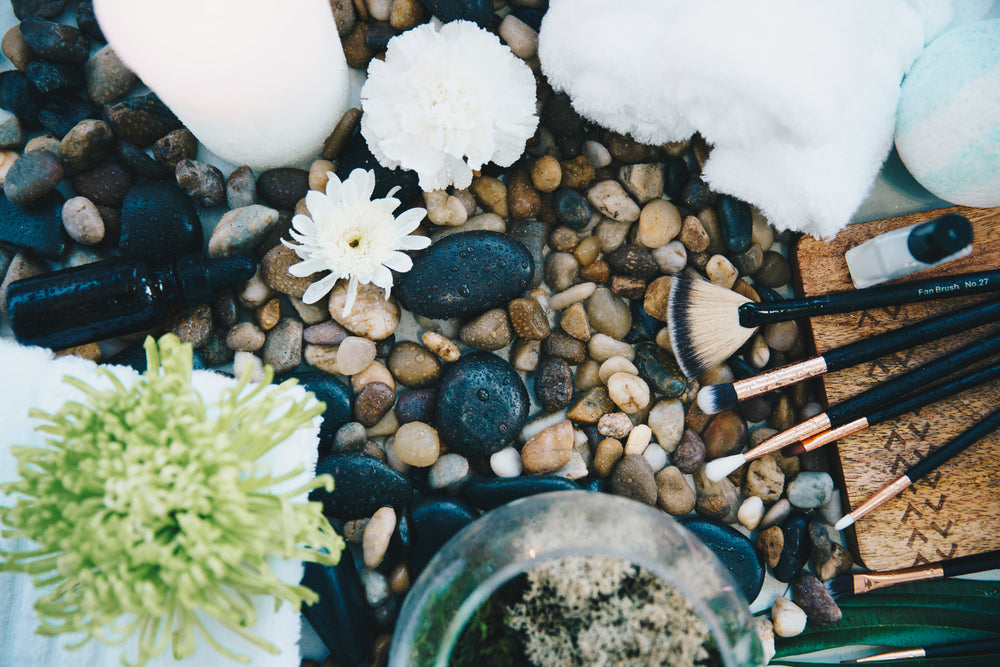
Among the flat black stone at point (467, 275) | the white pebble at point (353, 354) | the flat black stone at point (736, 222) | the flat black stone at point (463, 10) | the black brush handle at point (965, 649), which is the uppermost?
the flat black stone at point (463, 10)

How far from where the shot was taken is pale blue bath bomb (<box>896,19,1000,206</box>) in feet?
2.03

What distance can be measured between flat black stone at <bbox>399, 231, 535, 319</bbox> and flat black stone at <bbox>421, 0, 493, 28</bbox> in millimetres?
217

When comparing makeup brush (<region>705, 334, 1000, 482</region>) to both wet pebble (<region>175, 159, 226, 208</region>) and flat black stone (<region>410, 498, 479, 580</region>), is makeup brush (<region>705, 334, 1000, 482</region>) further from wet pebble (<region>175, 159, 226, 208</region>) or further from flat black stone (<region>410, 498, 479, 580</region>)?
wet pebble (<region>175, 159, 226, 208</region>)

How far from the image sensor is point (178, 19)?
0.50m

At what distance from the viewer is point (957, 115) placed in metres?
0.63

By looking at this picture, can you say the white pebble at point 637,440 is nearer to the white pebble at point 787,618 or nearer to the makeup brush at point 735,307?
the makeup brush at point 735,307

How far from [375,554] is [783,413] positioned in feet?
1.45

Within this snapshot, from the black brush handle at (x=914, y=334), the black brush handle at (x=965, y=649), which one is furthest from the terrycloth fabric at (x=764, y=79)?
the black brush handle at (x=965, y=649)

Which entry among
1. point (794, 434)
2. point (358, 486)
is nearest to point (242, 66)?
point (358, 486)

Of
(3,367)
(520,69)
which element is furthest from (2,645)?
(520,69)

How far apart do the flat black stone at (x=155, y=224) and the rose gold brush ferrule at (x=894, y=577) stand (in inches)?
30.0

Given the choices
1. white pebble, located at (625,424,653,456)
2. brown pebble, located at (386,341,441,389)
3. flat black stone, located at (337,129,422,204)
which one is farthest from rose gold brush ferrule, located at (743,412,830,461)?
flat black stone, located at (337,129,422,204)

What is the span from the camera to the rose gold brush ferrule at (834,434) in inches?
27.2

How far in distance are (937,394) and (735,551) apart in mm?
265
